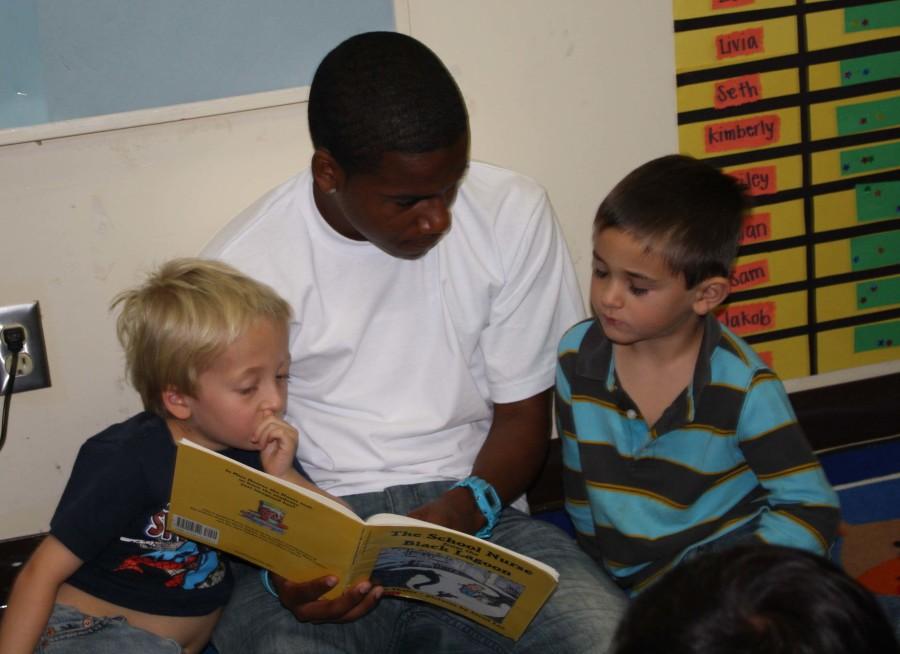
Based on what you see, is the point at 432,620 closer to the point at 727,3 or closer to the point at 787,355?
the point at 787,355

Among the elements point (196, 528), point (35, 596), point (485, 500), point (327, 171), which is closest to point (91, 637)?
point (35, 596)

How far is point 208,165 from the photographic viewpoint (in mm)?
1952

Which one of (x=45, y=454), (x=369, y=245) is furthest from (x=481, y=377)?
(x=45, y=454)

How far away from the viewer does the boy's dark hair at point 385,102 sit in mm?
1483

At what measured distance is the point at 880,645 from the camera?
813 millimetres

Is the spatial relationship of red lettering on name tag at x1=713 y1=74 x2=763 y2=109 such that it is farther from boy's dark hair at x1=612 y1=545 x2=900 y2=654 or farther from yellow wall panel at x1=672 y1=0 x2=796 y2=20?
boy's dark hair at x1=612 y1=545 x2=900 y2=654

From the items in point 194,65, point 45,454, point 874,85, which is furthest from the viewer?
point 874,85

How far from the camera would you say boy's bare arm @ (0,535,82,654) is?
57.1 inches

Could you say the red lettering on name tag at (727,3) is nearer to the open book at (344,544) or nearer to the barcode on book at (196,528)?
the open book at (344,544)

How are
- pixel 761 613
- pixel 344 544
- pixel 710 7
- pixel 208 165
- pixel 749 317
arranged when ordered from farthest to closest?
1. pixel 749 317
2. pixel 710 7
3. pixel 208 165
4. pixel 344 544
5. pixel 761 613

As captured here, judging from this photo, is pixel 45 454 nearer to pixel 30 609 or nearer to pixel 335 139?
pixel 30 609

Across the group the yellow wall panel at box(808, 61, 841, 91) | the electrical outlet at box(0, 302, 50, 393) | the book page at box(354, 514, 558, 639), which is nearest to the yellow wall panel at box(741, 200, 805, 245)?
the yellow wall panel at box(808, 61, 841, 91)

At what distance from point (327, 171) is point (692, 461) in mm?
723

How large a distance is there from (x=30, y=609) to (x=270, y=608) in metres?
0.33
